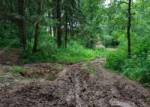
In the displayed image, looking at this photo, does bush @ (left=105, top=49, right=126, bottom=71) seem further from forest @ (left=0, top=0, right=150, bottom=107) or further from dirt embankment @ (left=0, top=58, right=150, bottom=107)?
dirt embankment @ (left=0, top=58, right=150, bottom=107)

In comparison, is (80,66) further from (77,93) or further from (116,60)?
(77,93)

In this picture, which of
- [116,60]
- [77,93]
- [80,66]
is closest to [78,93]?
[77,93]

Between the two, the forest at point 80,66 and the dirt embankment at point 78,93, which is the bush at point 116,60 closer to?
the forest at point 80,66

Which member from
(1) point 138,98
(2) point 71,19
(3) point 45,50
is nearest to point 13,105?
(1) point 138,98

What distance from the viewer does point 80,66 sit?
38.2 feet

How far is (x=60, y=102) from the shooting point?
613 centimetres

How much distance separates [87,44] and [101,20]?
19.9 metres

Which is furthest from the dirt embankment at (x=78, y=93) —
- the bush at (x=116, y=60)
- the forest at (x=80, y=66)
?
the bush at (x=116, y=60)

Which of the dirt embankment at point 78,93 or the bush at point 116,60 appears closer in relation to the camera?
the dirt embankment at point 78,93

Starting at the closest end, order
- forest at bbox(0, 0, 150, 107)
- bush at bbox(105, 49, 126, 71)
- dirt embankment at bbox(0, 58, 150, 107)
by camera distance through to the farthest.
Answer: dirt embankment at bbox(0, 58, 150, 107) → forest at bbox(0, 0, 150, 107) → bush at bbox(105, 49, 126, 71)

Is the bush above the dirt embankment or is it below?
above

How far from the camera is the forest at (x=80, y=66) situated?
6340 millimetres

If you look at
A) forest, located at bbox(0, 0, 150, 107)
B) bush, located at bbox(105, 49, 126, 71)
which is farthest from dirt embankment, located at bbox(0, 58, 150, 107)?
bush, located at bbox(105, 49, 126, 71)

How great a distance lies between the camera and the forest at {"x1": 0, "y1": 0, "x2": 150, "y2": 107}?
250 inches
